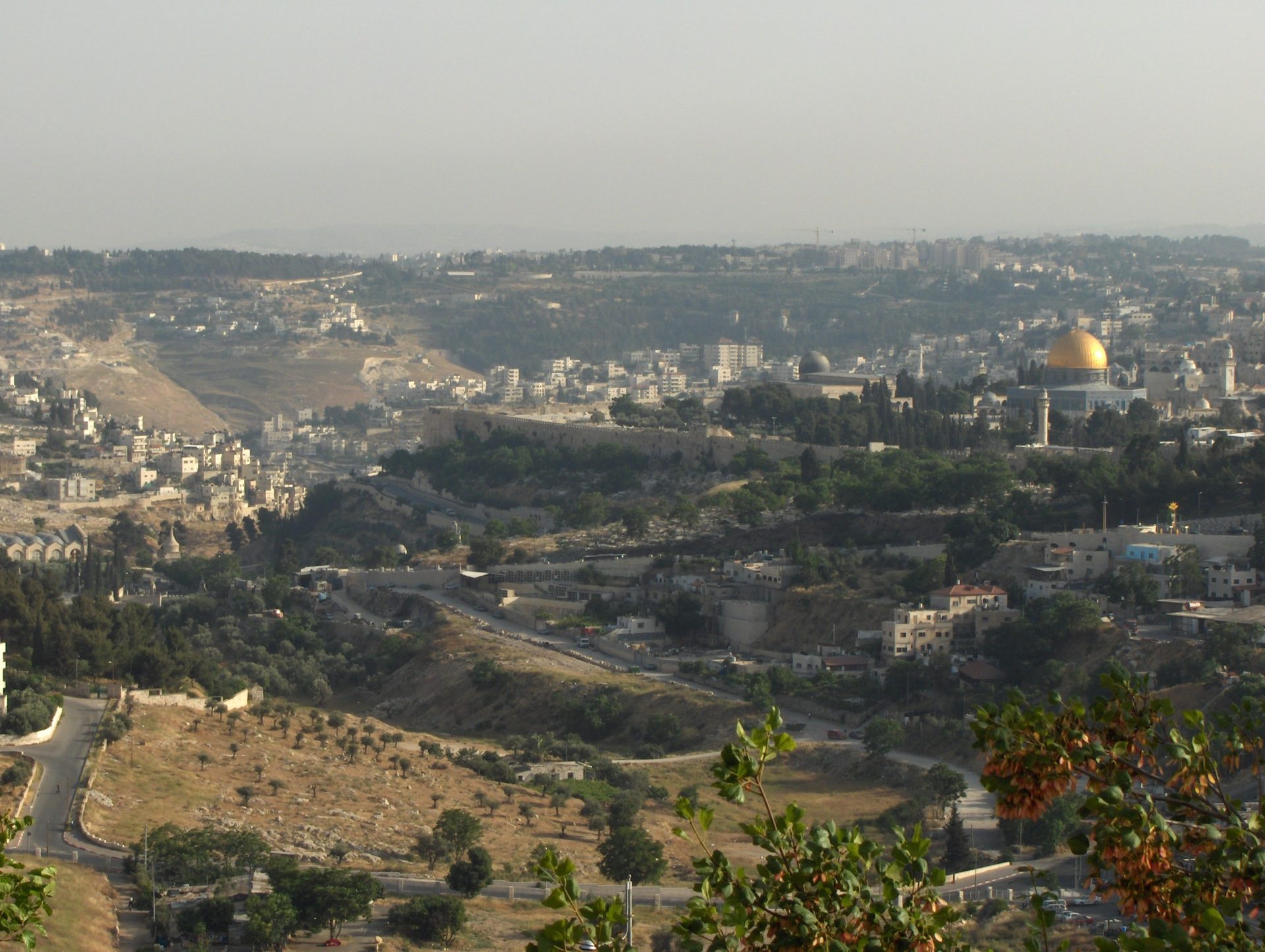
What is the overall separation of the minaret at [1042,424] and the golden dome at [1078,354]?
7.60m

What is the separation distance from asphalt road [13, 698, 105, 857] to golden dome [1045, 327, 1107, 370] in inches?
1592

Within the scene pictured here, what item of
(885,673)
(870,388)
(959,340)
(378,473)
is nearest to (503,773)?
(885,673)

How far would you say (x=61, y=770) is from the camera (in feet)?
90.7

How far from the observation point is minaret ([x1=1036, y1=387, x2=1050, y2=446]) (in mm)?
56500

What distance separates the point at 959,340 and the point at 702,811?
11287 cm

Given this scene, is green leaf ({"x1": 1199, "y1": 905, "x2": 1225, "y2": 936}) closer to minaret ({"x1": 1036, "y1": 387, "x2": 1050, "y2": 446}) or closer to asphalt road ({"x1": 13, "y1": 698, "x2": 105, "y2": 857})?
asphalt road ({"x1": 13, "y1": 698, "x2": 105, "y2": 857})

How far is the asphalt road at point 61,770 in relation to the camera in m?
24.3

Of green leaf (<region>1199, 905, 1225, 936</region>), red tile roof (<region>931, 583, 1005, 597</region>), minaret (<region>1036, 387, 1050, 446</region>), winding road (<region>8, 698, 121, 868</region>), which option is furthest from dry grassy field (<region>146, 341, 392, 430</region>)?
green leaf (<region>1199, 905, 1225, 936</region>)

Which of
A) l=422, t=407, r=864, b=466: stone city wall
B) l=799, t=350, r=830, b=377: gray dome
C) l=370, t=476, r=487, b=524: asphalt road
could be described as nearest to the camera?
l=422, t=407, r=864, b=466: stone city wall

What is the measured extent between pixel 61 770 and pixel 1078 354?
44476 millimetres

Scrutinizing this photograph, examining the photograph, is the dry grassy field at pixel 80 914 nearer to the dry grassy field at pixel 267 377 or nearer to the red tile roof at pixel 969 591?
the red tile roof at pixel 969 591

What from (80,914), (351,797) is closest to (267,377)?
(351,797)

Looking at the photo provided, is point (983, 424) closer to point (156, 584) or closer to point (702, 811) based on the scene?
point (156, 584)

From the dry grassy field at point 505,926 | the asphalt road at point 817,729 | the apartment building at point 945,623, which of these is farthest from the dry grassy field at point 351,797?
the apartment building at point 945,623
